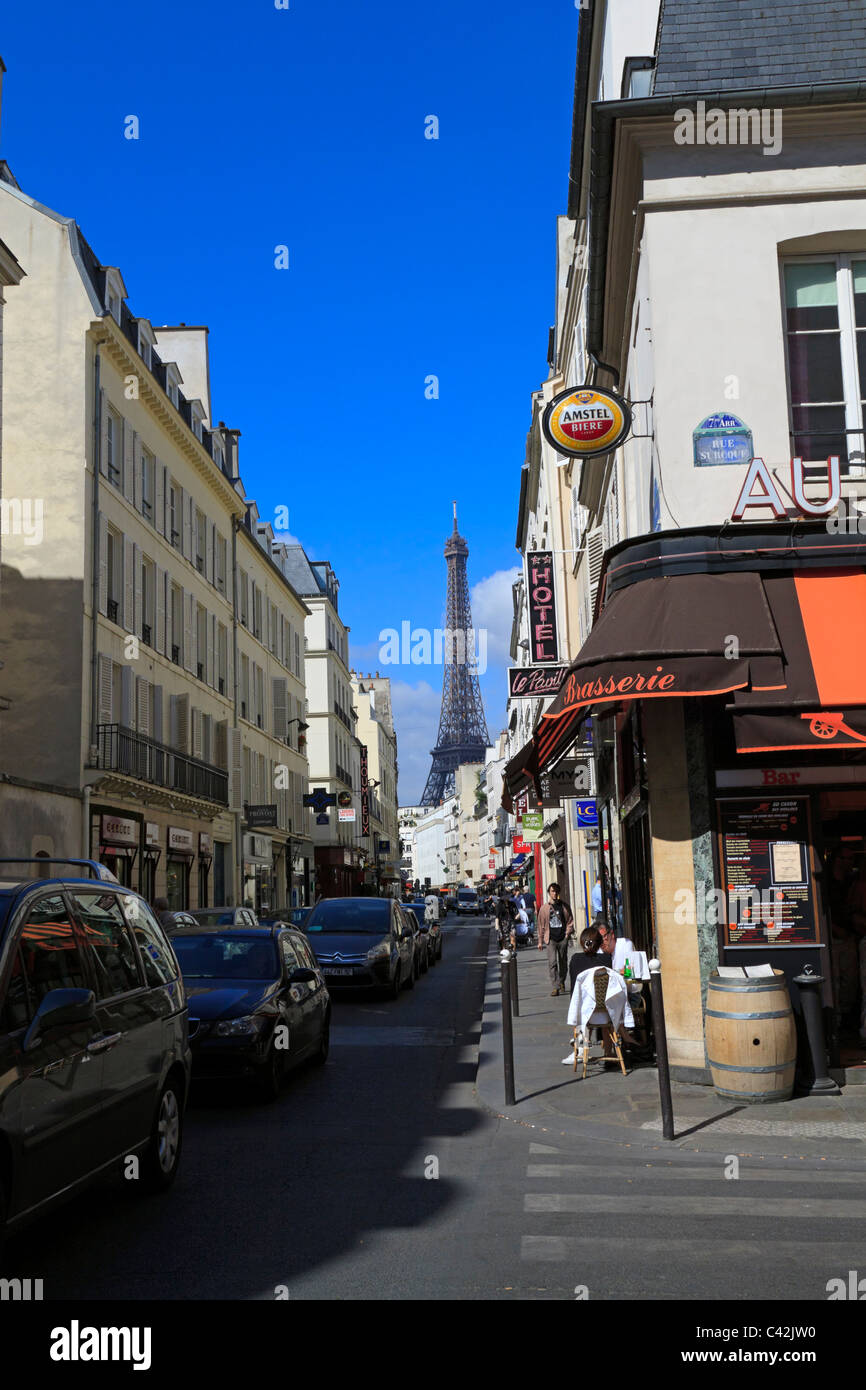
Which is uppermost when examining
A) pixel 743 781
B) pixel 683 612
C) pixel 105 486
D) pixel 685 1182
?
pixel 105 486

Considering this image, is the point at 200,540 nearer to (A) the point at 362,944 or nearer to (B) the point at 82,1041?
(A) the point at 362,944

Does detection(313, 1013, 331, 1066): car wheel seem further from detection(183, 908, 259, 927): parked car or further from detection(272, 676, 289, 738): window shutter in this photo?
detection(272, 676, 289, 738): window shutter

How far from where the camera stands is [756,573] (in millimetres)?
10789

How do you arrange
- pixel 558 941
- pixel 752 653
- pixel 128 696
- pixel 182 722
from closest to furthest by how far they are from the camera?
1. pixel 752 653
2. pixel 558 941
3. pixel 128 696
4. pixel 182 722

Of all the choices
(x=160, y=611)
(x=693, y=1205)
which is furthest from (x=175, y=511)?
(x=693, y=1205)

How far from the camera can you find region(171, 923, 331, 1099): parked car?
33.4ft

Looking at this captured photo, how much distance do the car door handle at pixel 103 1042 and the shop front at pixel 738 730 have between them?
5243 millimetres

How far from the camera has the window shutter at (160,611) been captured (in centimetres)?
3167

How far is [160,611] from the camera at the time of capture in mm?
31891

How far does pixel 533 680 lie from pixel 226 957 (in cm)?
1156

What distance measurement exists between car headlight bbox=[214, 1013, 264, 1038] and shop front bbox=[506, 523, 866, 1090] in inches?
138
